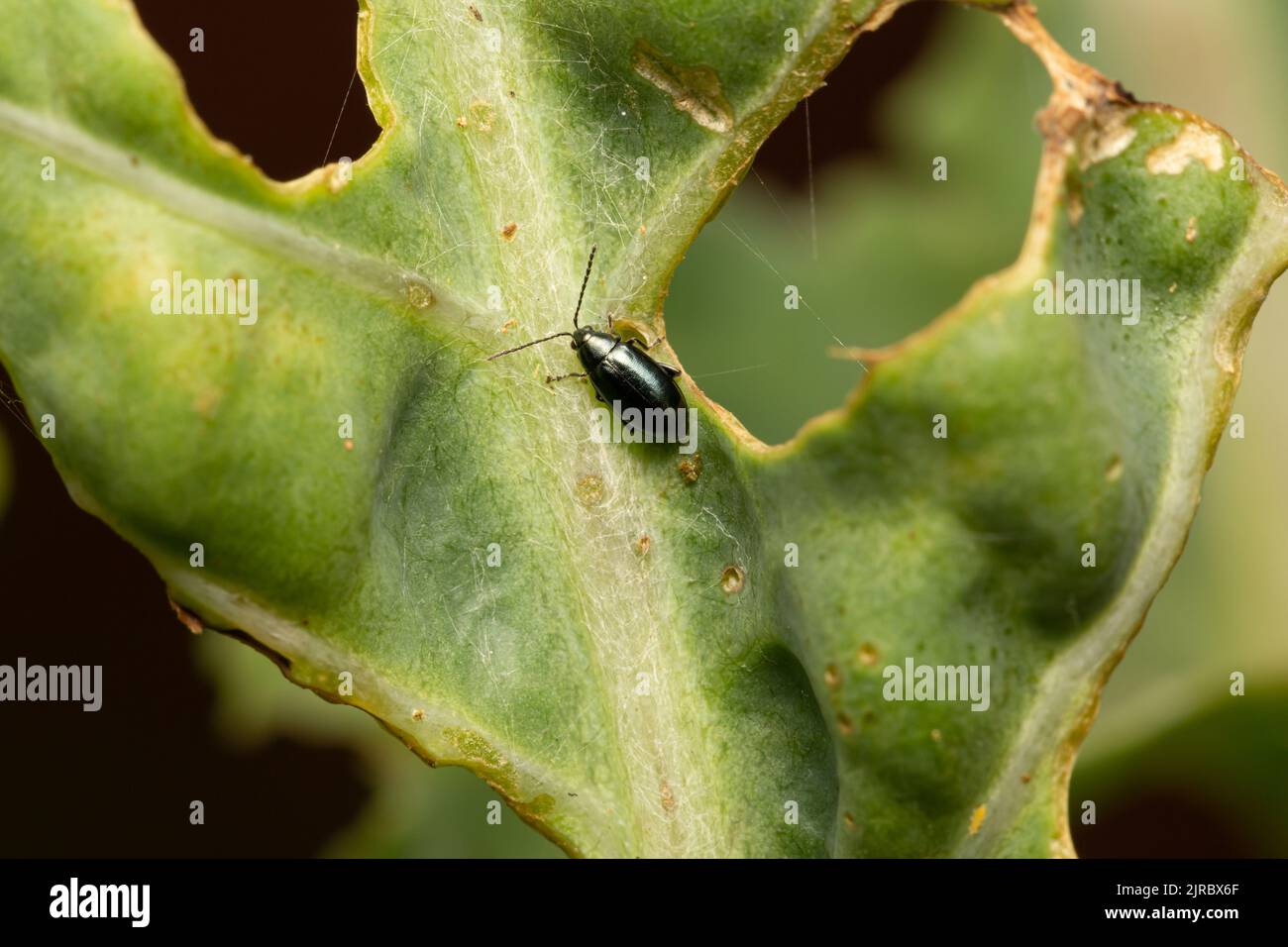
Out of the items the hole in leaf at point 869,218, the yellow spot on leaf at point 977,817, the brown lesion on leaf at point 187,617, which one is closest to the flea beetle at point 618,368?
the brown lesion on leaf at point 187,617

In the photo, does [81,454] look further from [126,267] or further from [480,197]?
[480,197]

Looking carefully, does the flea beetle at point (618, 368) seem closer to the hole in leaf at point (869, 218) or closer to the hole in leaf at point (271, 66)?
the hole in leaf at point (271, 66)

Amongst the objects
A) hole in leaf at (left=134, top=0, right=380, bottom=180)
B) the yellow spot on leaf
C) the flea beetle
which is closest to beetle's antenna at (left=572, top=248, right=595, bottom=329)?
the flea beetle

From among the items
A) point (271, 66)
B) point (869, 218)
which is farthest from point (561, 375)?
point (869, 218)

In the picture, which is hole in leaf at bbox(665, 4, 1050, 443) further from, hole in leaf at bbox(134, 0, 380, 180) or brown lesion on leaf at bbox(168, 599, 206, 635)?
brown lesion on leaf at bbox(168, 599, 206, 635)

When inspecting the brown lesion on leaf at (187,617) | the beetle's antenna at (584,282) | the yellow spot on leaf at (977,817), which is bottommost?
the yellow spot on leaf at (977,817)

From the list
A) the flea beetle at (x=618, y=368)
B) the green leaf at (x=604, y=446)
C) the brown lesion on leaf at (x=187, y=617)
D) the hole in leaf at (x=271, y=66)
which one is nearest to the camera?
the green leaf at (x=604, y=446)

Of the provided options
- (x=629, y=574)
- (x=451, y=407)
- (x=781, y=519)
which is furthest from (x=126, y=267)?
(x=781, y=519)
